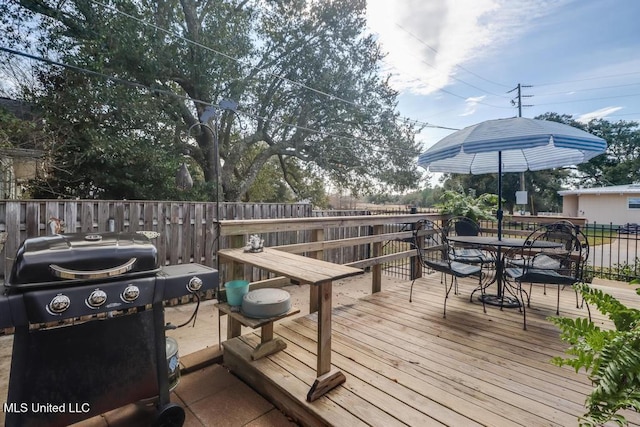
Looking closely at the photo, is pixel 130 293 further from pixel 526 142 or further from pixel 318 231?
pixel 526 142

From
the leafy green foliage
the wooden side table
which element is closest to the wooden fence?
the wooden side table

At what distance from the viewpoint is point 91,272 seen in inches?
46.0

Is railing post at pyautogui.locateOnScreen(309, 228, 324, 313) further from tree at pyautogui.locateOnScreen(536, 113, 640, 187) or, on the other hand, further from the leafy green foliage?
tree at pyautogui.locateOnScreen(536, 113, 640, 187)

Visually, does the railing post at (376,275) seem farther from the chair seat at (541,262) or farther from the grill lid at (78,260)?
the grill lid at (78,260)

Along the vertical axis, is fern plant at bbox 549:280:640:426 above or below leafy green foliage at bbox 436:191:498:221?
below

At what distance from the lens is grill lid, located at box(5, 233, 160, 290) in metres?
1.09

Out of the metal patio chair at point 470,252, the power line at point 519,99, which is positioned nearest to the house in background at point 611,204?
the power line at point 519,99

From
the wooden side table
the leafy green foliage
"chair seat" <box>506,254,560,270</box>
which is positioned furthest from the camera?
the leafy green foliage

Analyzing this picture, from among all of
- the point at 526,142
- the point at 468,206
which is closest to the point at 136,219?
the point at 526,142

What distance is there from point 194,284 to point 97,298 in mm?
390

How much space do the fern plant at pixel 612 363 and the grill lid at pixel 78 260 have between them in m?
1.58

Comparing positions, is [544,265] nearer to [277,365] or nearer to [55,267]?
[277,365]

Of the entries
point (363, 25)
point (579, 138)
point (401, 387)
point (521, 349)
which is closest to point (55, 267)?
point (401, 387)

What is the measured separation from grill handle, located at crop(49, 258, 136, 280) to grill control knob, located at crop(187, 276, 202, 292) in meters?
0.27
